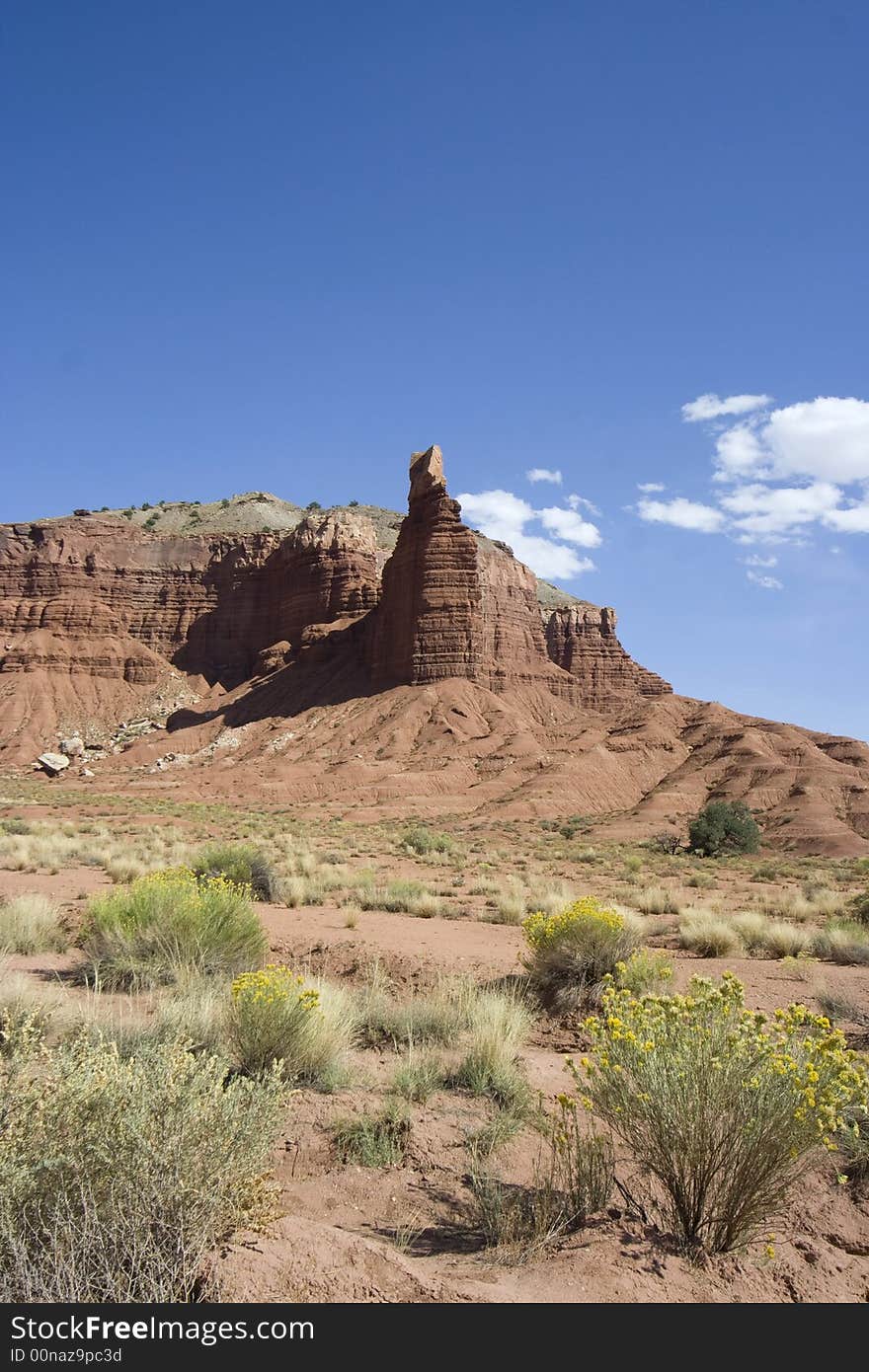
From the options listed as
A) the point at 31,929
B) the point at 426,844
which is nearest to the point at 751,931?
the point at 31,929

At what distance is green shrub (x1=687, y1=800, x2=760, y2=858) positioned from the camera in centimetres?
3398

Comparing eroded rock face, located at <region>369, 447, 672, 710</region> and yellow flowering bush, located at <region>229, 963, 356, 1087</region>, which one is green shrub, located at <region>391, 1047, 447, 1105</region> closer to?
yellow flowering bush, located at <region>229, 963, 356, 1087</region>

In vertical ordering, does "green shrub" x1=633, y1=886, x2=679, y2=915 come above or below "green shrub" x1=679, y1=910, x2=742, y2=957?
below

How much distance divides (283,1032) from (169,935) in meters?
3.53

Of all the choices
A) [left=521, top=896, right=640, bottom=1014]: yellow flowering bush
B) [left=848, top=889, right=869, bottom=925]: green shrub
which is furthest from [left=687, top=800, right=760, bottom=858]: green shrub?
[left=521, top=896, right=640, bottom=1014]: yellow flowering bush

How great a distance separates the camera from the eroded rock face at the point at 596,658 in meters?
85.8

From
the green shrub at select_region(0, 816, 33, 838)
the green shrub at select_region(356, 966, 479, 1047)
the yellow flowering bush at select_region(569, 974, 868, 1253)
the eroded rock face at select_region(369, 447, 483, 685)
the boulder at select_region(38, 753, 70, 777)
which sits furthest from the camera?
the eroded rock face at select_region(369, 447, 483, 685)

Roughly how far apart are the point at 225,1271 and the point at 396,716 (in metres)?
59.6

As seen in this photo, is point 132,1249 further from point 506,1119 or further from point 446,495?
point 446,495

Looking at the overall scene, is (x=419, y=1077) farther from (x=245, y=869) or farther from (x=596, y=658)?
(x=596, y=658)

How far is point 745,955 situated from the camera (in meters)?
11.7

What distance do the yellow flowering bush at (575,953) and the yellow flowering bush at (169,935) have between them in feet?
10.7

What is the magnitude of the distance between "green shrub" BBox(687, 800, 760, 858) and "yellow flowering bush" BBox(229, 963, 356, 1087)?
99.7 feet

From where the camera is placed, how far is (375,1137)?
16.6 feet
